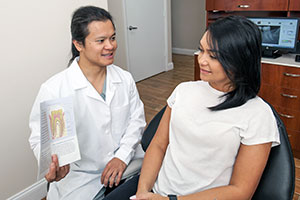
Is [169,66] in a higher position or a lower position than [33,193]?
higher

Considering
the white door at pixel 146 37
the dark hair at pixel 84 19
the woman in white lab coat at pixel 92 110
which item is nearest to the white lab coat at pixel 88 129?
the woman in white lab coat at pixel 92 110

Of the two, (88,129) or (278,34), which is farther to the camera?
(278,34)

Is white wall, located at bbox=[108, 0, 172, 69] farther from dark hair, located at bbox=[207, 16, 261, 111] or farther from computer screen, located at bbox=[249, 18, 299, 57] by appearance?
dark hair, located at bbox=[207, 16, 261, 111]

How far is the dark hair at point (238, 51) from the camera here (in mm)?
861

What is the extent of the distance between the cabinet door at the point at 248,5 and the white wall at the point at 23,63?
4.79ft

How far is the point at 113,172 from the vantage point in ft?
3.78

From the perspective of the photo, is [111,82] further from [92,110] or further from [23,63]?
[23,63]

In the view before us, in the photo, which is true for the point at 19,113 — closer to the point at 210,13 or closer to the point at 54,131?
the point at 54,131

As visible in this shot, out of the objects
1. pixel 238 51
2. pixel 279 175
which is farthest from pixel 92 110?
pixel 279 175

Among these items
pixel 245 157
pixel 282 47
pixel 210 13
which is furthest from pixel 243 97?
pixel 210 13

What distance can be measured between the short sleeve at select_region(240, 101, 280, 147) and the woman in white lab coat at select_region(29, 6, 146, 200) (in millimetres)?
554

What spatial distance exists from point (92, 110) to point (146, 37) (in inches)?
135

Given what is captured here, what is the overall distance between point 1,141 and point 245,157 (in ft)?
4.62

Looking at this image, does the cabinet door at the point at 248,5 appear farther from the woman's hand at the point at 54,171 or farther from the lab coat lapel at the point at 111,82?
the woman's hand at the point at 54,171
